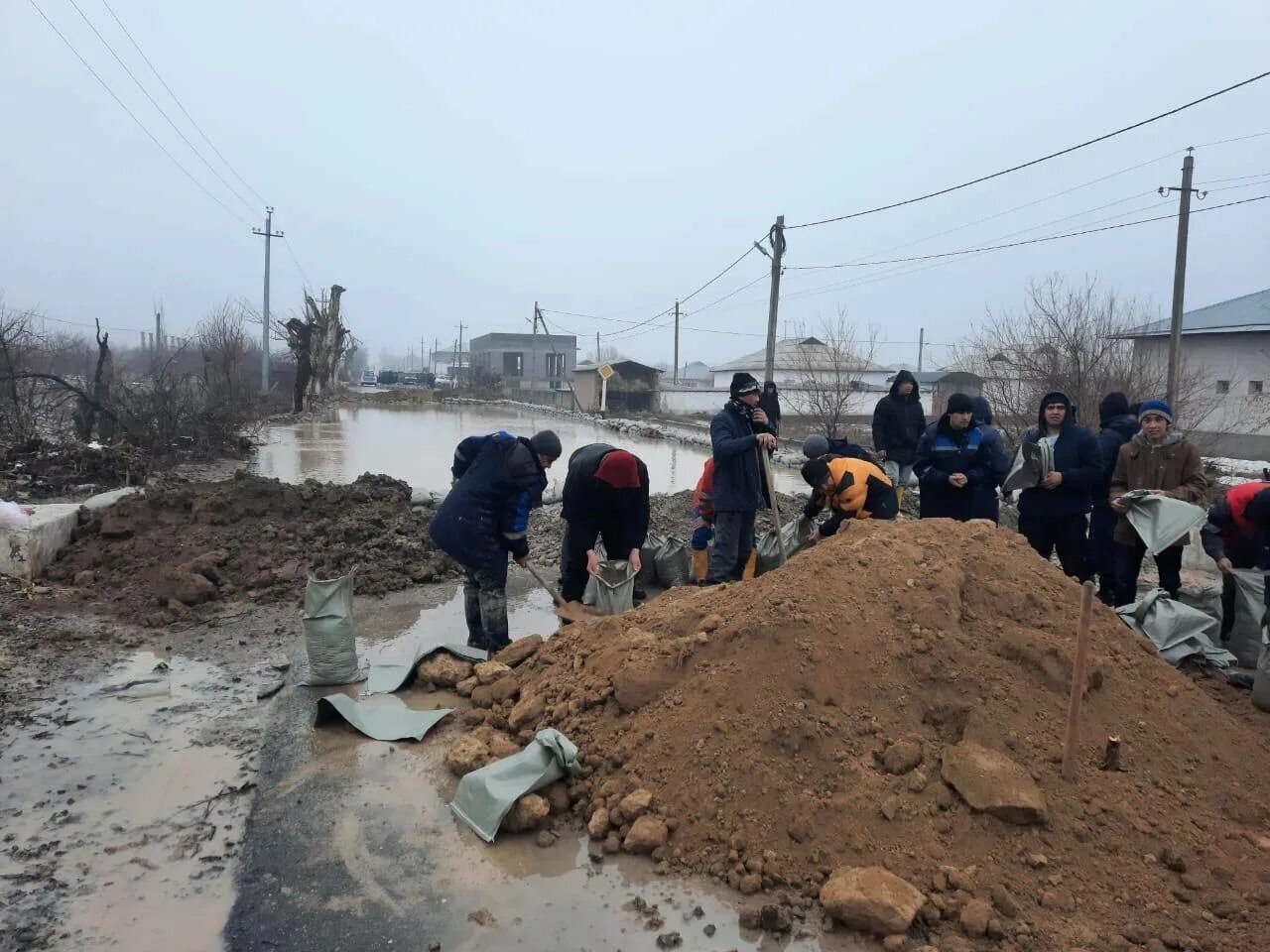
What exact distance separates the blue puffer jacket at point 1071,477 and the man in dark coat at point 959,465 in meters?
0.34

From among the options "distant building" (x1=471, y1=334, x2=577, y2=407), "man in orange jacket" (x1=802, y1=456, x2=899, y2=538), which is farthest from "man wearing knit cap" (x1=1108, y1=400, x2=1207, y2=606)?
"distant building" (x1=471, y1=334, x2=577, y2=407)

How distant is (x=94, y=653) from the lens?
16.5 feet

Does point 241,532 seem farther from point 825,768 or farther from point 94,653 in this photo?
point 825,768

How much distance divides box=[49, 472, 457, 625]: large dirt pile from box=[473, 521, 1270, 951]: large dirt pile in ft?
9.89

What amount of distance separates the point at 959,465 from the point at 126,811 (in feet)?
17.5

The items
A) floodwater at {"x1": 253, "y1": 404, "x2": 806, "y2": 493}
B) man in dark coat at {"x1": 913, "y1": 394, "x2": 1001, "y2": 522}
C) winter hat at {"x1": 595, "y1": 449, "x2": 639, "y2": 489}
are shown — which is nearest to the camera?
winter hat at {"x1": 595, "y1": 449, "x2": 639, "y2": 489}

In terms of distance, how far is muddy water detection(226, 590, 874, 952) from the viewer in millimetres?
2627

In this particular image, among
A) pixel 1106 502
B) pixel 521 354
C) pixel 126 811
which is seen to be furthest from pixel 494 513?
pixel 521 354

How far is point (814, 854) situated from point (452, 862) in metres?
1.30

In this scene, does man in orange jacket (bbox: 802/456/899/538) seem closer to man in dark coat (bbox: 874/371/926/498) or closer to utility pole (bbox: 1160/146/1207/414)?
man in dark coat (bbox: 874/371/926/498)

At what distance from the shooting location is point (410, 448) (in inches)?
753

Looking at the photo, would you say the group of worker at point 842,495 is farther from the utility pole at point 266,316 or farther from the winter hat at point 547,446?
the utility pole at point 266,316

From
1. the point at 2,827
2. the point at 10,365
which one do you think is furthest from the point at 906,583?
the point at 10,365

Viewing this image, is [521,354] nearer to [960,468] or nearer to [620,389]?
[620,389]
